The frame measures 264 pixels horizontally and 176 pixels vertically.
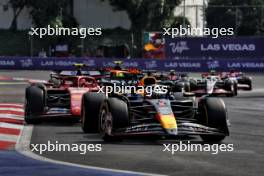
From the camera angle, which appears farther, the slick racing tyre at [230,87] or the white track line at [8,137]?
the slick racing tyre at [230,87]

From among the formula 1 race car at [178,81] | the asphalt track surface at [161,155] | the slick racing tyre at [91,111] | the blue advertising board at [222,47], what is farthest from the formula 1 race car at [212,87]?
the blue advertising board at [222,47]

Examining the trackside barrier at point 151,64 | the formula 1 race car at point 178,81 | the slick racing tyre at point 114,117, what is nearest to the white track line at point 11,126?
the slick racing tyre at point 114,117

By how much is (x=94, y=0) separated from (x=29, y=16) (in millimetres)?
5524

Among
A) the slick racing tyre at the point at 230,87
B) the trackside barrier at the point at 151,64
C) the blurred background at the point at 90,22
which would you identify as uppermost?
the blurred background at the point at 90,22

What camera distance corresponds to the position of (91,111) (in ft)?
42.2

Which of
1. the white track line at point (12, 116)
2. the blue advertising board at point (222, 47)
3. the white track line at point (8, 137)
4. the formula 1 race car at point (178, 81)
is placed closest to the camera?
the white track line at point (8, 137)

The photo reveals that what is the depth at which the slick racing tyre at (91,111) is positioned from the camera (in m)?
12.8

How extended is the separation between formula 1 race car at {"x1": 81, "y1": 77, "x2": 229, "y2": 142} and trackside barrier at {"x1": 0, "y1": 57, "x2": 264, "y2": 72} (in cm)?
2646

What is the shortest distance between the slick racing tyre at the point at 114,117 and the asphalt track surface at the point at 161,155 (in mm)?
177

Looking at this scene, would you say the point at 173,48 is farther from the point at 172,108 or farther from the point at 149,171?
the point at 149,171

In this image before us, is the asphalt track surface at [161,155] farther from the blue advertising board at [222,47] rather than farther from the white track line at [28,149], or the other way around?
the blue advertising board at [222,47]

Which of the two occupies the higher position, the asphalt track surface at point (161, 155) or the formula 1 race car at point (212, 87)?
the formula 1 race car at point (212, 87)

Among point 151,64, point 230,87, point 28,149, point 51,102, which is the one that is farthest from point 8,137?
point 151,64

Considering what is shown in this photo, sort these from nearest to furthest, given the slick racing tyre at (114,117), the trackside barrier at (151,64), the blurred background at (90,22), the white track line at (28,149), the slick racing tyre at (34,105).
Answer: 1. the white track line at (28,149)
2. the slick racing tyre at (114,117)
3. the slick racing tyre at (34,105)
4. the trackside barrier at (151,64)
5. the blurred background at (90,22)
